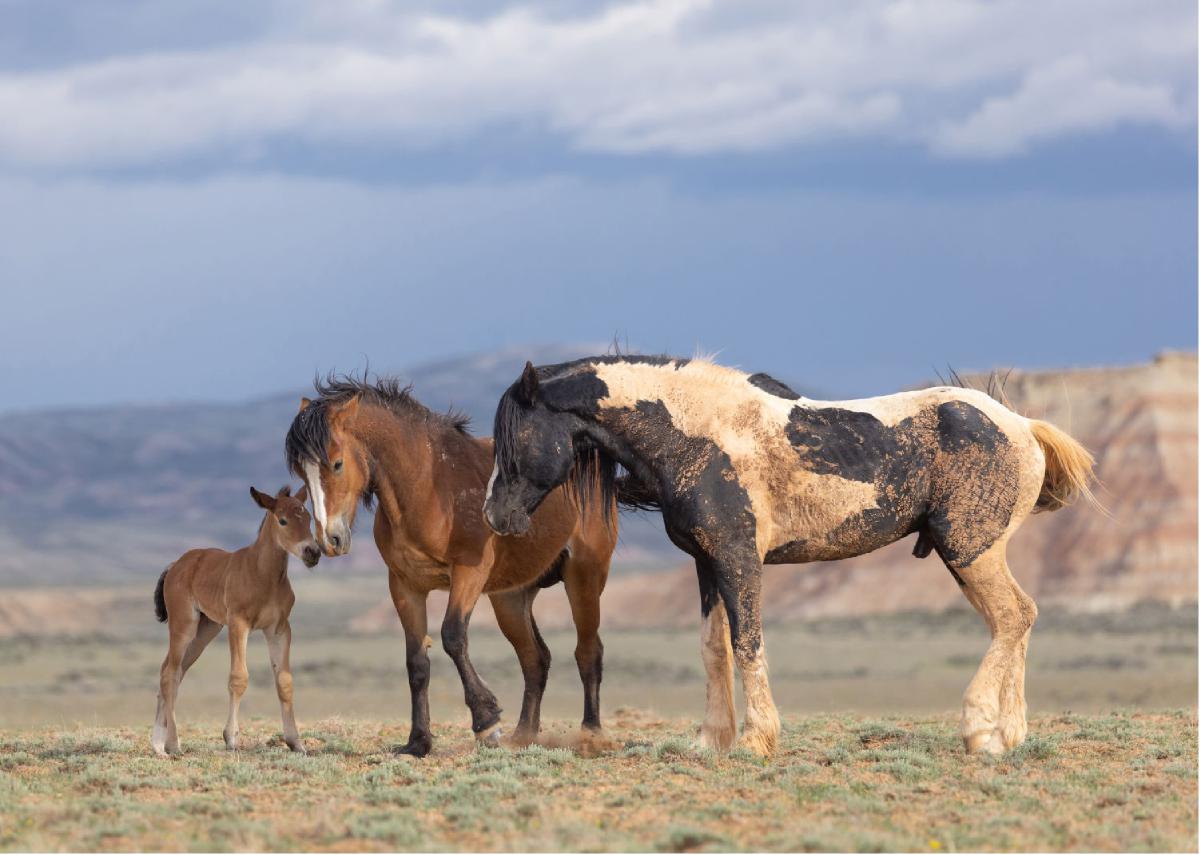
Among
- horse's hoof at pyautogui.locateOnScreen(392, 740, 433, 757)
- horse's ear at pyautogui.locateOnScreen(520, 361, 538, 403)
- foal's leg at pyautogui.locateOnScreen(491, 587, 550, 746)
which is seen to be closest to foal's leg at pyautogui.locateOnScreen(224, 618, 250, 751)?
horse's hoof at pyautogui.locateOnScreen(392, 740, 433, 757)

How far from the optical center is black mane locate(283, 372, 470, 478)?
11484 millimetres

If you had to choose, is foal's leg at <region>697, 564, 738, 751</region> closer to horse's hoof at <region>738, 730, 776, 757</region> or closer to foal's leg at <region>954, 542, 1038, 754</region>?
horse's hoof at <region>738, 730, 776, 757</region>

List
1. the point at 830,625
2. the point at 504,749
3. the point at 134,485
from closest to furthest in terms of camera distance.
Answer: the point at 504,749 → the point at 830,625 → the point at 134,485

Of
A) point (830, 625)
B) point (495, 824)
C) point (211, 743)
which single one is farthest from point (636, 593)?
point (495, 824)

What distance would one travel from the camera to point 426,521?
11867 millimetres

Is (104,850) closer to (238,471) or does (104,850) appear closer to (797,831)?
(797,831)

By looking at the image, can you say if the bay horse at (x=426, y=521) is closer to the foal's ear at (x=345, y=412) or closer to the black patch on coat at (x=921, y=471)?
the foal's ear at (x=345, y=412)

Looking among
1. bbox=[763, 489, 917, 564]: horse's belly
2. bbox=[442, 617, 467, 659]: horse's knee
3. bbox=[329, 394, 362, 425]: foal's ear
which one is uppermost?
bbox=[329, 394, 362, 425]: foal's ear

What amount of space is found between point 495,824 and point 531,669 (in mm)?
4079

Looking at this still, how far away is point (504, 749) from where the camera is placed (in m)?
12.0

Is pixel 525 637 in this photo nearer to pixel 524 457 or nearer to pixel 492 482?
pixel 492 482

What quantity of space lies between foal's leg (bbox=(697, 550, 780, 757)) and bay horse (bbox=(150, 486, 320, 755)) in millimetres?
3162

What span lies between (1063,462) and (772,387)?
2.31 metres

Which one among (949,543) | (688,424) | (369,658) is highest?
(688,424)
